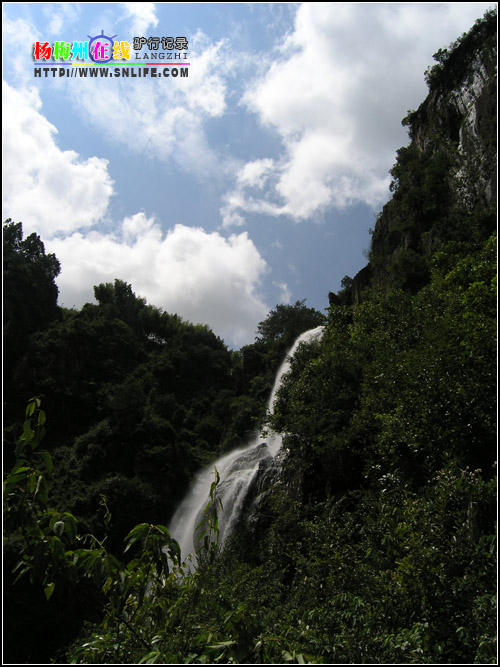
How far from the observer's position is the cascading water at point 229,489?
16.0 meters

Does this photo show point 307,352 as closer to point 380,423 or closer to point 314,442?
point 314,442

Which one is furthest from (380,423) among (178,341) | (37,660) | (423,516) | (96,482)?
(178,341)

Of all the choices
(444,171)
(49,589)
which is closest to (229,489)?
(444,171)

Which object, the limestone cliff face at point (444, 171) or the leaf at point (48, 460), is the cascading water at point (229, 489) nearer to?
the limestone cliff face at point (444, 171)

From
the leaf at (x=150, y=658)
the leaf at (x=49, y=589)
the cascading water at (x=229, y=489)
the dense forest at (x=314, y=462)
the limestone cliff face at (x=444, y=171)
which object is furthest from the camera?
the limestone cliff face at (x=444, y=171)

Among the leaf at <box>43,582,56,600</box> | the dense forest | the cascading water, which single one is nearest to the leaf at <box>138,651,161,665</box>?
the dense forest

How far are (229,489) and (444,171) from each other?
15531 millimetres

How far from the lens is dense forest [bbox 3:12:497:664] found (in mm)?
2498

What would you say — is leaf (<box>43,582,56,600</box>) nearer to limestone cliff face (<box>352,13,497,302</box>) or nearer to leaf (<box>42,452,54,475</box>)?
leaf (<box>42,452,54,475</box>)

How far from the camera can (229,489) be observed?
1709 centimetres

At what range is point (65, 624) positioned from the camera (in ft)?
64.4

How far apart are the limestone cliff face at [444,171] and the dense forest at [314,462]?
11cm

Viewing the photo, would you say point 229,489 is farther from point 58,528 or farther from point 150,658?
point 58,528

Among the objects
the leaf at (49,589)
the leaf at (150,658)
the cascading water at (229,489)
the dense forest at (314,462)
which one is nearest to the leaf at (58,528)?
the dense forest at (314,462)
